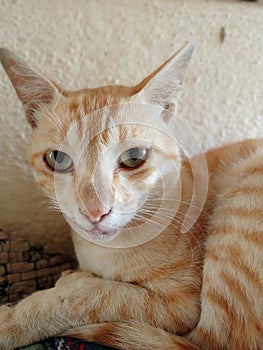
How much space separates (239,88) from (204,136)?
21 cm

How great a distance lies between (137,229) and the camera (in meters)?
1.13

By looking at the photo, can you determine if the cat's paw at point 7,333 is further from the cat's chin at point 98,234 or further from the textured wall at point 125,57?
the textured wall at point 125,57

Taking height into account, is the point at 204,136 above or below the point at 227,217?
above

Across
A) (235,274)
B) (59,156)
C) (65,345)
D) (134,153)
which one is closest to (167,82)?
(134,153)

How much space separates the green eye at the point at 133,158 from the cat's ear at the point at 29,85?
0.24 metres

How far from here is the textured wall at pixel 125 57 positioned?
4.88 ft

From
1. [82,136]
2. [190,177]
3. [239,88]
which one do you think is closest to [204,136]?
[239,88]

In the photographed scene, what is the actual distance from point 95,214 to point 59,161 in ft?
0.61

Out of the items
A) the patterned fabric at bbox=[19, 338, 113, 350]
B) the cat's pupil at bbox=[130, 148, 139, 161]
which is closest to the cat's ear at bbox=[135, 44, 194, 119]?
the cat's pupil at bbox=[130, 148, 139, 161]

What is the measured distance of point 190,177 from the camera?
51.1 inches

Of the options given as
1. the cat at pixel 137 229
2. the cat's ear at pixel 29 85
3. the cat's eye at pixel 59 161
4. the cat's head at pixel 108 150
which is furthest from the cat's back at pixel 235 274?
the cat's ear at pixel 29 85

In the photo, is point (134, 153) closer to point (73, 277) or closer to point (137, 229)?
point (137, 229)

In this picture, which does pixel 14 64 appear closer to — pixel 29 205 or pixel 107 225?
pixel 107 225

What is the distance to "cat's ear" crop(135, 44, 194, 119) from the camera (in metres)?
1.11
